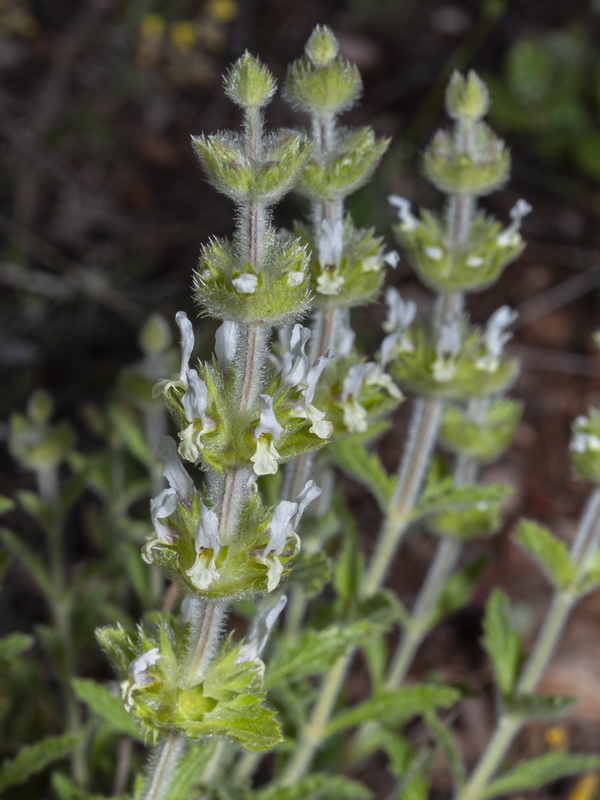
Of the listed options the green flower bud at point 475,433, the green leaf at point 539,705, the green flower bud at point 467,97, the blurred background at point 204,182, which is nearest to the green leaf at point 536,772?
the green leaf at point 539,705

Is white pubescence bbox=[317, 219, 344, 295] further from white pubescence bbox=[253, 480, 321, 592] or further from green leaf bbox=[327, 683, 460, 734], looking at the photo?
green leaf bbox=[327, 683, 460, 734]

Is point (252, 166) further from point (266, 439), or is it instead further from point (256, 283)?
point (266, 439)

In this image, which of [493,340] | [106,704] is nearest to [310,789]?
[106,704]

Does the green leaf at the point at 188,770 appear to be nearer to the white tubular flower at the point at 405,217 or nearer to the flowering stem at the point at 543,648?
the flowering stem at the point at 543,648

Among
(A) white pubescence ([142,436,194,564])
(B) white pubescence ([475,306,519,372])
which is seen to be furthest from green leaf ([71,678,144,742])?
(B) white pubescence ([475,306,519,372])

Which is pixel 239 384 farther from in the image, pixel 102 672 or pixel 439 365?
pixel 102 672
